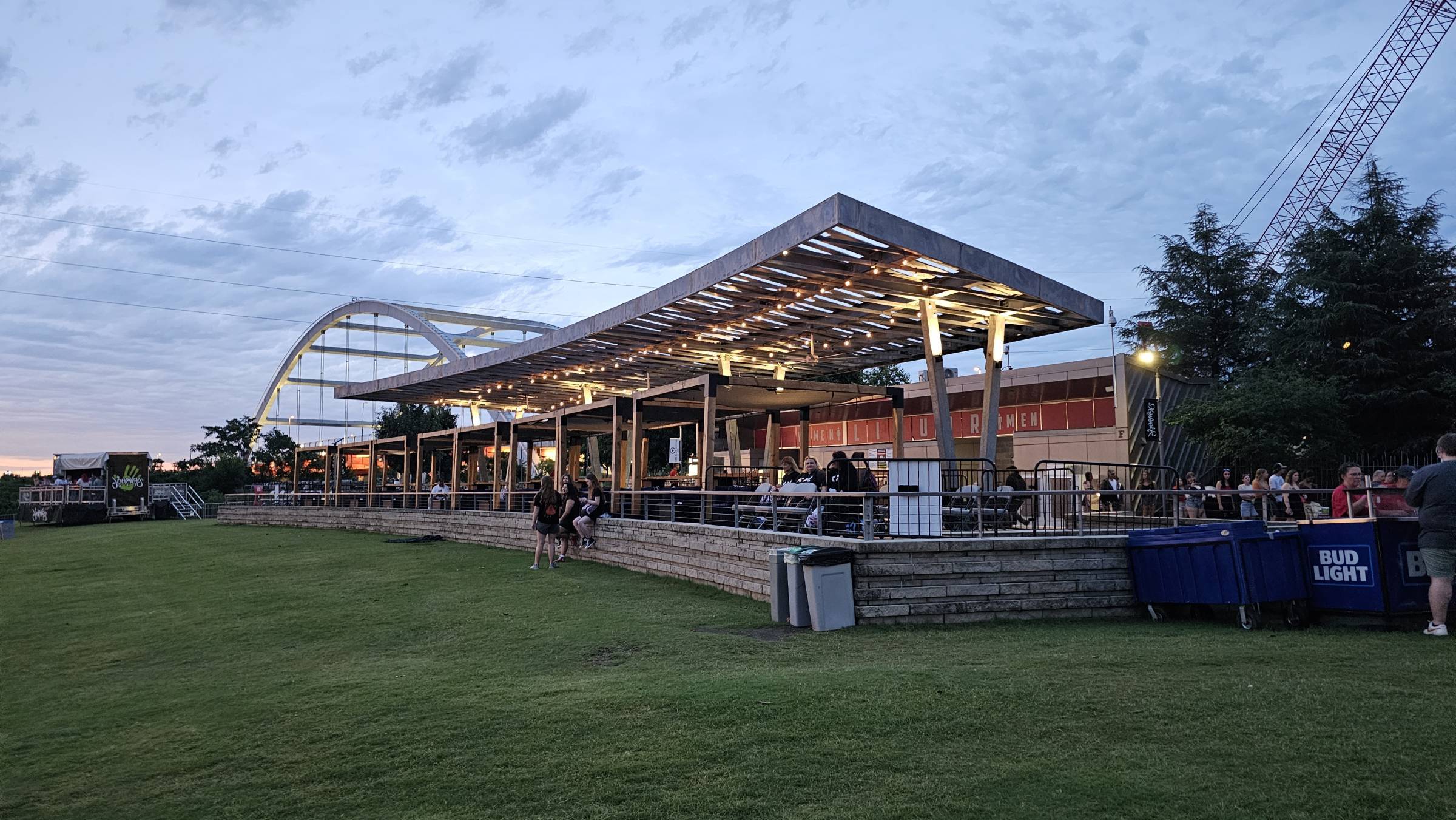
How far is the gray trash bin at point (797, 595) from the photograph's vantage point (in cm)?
1007

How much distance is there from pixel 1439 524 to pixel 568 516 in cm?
1363

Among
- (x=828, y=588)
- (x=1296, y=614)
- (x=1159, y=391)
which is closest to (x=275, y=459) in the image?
(x=1159, y=391)

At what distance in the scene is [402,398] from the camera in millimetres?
37250

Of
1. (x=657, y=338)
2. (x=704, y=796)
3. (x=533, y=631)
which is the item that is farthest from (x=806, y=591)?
(x=657, y=338)

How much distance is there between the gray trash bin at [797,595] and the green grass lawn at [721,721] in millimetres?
432

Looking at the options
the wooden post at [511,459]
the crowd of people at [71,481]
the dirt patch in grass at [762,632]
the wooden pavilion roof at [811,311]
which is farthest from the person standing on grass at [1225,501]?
the crowd of people at [71,481]

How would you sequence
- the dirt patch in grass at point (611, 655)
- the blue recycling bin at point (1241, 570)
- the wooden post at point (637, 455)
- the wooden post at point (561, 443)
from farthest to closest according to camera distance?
the wooden post at point (561, 443)
the wooden post at point (637, 455)
the blue recycling bin at point (1241, 570)
the dirt patch in grass at point (611, 655)

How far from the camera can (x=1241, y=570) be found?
9352 mm

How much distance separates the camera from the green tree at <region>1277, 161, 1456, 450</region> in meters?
29.9

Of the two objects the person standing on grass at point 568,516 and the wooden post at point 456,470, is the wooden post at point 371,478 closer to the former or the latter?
the wooden post at point 456,470

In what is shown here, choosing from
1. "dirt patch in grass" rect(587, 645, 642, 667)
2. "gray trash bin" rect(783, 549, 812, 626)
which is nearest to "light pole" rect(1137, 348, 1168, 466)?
"gray trash bin" rect(783, 549, 812, 626)

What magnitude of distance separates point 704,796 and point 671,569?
10478 millimetres

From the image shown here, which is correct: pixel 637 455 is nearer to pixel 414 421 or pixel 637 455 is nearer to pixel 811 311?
pixel 811 311

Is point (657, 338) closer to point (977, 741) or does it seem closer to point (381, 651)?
point (381, 651)
